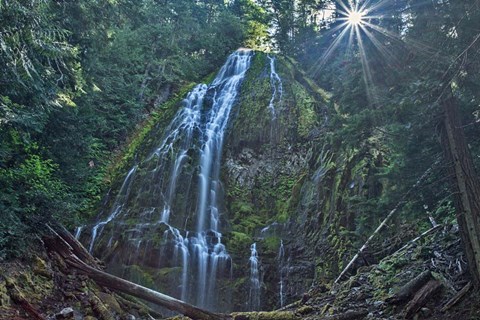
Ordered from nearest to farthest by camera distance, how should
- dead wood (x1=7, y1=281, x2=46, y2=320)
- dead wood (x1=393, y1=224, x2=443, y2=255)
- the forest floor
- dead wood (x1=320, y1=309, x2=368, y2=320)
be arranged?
dead wood (x1=7, y1=281, x2=46, y2=320) < the forest floor < dead wood (x1=320, y1=309, x2=368, y2=320) < dead wood (x1=393, y1=224, x2=443, y2=255)

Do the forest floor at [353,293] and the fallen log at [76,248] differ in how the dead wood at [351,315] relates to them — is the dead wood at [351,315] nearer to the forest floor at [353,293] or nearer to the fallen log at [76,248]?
the forest floor at [353,293]

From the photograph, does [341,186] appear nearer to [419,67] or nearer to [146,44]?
[419,67]

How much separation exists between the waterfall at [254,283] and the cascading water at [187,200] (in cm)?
82

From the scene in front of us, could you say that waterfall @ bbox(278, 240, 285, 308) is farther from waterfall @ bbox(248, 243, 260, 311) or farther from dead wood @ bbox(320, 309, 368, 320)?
dead wood @ bbox(320, 309, 368, 320)

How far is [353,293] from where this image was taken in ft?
22.5

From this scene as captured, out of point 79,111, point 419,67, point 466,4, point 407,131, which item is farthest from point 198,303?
point 466,4

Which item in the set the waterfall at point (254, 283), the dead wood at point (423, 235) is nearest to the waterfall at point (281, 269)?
the waterfall at point (254, 283)

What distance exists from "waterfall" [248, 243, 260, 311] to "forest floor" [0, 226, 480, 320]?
4.39 m

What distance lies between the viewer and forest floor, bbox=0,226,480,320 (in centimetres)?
489

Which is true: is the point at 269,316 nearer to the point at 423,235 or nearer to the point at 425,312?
the point at 425,312

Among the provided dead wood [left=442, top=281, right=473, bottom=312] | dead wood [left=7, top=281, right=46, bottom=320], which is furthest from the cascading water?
dead wood [left=442, top=281, right=473, bottom=312]

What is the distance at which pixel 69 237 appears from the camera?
7664 mm

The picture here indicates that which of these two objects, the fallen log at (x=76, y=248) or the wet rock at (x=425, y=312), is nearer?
the wet rock at (x=425, y=312)

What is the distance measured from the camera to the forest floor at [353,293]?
489 centimetres
